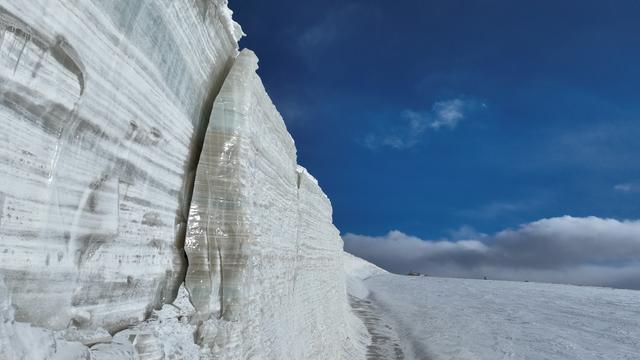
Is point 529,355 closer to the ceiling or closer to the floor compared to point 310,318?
closer to the floor

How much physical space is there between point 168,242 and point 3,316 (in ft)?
6.41

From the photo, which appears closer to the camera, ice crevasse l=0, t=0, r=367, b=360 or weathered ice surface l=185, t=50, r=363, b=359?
ice crevasse l=0, t=0, r=367, b=360

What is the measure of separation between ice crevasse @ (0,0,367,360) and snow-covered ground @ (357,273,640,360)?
13.3 meters

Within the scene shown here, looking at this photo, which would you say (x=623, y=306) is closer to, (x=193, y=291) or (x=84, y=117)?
(x=193, y=291)

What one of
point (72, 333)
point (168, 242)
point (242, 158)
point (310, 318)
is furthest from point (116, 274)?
point (310, 318)

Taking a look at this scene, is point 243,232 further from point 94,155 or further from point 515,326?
point 515,326

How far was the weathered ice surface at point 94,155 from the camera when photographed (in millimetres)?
2225

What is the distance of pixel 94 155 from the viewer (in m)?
2.82

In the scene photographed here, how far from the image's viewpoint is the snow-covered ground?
53.3ft

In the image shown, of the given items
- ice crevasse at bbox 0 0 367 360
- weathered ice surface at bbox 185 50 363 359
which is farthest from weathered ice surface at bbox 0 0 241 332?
weathered ice surface at bbox 185 50 363 359

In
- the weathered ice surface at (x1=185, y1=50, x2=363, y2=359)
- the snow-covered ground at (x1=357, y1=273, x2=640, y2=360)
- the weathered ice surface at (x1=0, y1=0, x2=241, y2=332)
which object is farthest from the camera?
the snow-covered ground at (x1=357, y1=273, x2=640, y2=360)

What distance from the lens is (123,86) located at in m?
3.02

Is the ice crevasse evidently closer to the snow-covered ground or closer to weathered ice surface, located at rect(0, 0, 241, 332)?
weathered ice surface, located at rect(0, 0, 241, 332)

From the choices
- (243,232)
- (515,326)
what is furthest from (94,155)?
(515,326)
